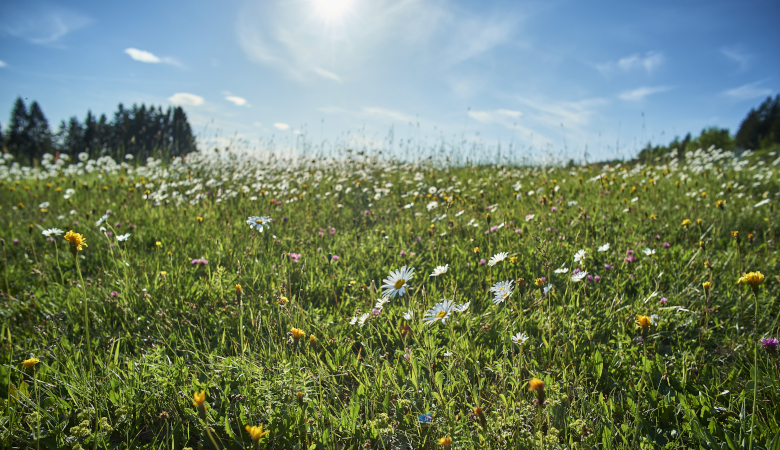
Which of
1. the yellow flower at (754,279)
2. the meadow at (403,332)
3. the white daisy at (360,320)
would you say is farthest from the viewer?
the white daisy at (360,320)

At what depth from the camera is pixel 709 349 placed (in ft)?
5.88

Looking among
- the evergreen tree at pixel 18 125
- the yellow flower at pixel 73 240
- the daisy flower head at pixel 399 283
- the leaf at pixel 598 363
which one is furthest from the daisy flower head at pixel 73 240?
the evergreen tree at pixel 18 125

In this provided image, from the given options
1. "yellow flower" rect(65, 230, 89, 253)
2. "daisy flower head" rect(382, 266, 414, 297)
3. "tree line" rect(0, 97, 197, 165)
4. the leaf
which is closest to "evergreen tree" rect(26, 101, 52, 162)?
"tree line" rect(0, 97, 197, 165)

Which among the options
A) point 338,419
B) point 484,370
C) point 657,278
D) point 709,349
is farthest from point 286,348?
point 657,278

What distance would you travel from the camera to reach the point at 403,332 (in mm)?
1890

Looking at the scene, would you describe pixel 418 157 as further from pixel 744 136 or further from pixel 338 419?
pixel 744 136

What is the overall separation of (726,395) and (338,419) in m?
1.55

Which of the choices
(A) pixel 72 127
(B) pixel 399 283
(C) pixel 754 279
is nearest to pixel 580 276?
(C) pixel 754 279

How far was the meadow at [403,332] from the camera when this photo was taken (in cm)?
132

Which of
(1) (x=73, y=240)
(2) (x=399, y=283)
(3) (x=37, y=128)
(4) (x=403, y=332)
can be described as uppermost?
(3) (x=37, y=128)

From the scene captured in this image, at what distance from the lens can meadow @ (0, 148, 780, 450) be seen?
1.32 m

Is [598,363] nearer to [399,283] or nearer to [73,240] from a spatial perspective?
[399,283]

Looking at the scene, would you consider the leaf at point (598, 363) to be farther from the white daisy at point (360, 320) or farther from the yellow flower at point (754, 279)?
the white daisy at point (360, 320)

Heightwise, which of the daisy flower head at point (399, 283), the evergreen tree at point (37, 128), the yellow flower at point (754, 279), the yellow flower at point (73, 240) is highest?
the evergreen tree at point (37, 128)
